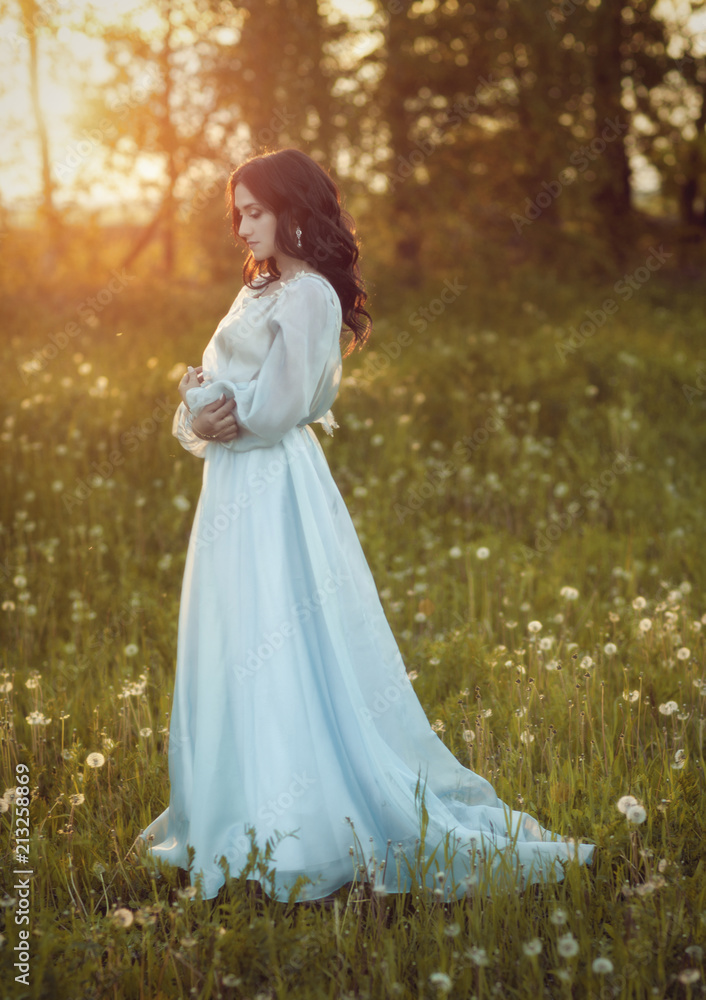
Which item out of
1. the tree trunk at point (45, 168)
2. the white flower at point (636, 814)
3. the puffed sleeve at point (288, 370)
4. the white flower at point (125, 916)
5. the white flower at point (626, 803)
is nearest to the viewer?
the white flower at point (125, 916)

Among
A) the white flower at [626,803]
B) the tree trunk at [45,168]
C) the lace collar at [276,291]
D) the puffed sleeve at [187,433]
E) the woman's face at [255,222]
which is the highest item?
the tree trunk at [45,168]

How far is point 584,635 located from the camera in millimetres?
4531

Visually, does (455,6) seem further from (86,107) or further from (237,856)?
(237,856)

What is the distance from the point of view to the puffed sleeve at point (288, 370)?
2.57 meters

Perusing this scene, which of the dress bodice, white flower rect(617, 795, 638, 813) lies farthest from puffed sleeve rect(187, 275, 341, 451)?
white flower rect(617, 795, 638, 813)

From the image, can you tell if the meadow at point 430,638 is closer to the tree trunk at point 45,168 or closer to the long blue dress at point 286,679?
the long blue dress at point 286,679

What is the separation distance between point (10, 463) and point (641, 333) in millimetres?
8290

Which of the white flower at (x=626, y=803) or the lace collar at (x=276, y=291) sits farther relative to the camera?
the lace collar at (x=276, y=291)

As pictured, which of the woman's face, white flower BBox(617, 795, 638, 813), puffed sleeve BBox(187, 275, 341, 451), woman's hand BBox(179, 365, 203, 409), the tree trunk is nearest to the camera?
white flower BBox(617, 795, 638, 813)

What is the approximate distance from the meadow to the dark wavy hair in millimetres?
1775

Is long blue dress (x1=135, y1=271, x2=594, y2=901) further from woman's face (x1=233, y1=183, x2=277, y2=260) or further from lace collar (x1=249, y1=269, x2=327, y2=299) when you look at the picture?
→ woman's face (x1=233, y1=183, x2=277, y2=260)

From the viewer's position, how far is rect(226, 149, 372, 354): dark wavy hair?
266 cm

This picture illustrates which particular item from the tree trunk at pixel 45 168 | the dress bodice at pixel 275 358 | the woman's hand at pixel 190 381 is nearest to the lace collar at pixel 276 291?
the dress bodice at pixel 275 358

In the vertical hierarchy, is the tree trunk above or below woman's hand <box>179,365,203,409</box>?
above
